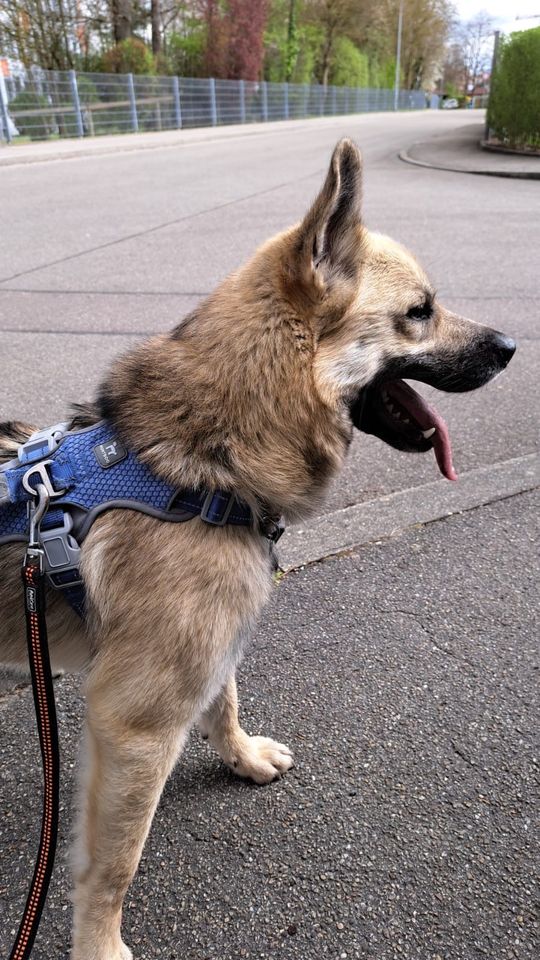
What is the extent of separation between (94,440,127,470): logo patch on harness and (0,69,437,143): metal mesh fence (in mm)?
25041

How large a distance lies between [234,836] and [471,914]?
681 millimetres

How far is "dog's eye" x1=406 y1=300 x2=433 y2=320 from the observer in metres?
1.98

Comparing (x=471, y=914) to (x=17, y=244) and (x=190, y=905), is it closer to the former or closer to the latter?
(x=190, y=905)

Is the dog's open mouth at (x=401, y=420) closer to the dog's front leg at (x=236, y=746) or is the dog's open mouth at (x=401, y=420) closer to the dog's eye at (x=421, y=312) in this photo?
the dog's eye at (x=421, y=312)

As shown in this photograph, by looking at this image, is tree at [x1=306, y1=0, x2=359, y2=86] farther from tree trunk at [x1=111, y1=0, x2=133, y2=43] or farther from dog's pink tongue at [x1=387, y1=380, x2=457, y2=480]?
dog's pink tongue at [x1=387, y1=380, x2=457, y2=480]

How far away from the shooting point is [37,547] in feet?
5.41

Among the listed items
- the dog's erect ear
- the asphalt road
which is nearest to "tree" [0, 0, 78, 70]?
the asphalt road

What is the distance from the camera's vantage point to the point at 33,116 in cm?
2428

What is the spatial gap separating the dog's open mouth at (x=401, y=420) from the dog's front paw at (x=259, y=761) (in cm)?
106

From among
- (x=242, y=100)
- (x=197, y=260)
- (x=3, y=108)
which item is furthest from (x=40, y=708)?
(x=242, y=100)

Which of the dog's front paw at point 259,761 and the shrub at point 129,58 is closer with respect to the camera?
the dog's front paw at point 259,761

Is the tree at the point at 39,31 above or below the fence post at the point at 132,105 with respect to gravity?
above

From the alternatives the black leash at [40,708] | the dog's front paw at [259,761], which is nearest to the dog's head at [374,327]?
the black leash at [40,708]

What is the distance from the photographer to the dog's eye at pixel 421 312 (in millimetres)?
1980
